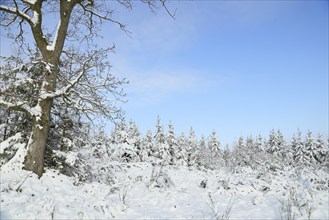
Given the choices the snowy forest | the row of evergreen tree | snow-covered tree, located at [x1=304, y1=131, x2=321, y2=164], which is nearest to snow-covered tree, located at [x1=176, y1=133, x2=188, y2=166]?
the row of evergreen tree

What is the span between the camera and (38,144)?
820cm

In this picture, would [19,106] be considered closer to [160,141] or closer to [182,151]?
[160,141]

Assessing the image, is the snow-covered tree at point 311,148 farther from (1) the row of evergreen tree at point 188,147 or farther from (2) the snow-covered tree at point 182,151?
(2) the snow-covered tree at point 182,151

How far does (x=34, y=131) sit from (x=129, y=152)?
21372 millimetres

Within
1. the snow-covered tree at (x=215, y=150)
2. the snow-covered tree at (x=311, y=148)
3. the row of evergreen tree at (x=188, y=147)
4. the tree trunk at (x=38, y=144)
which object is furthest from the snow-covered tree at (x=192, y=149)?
the tree trunk at (x=38, y=144)

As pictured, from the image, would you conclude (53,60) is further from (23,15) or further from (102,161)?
(102,161)

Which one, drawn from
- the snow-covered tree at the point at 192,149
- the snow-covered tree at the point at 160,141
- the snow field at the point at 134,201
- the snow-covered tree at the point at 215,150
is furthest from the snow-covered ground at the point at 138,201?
the snow-covered tree at the point at 215,150

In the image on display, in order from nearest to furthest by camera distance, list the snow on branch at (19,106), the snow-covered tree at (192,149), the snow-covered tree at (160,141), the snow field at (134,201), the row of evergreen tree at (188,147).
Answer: the snow field at (134,201)
the snow on branch at (19,106)
the row of evergreen tree at (188,147)
the snow-covered tree at (160,141)
the snow-covered tree at (192,149)

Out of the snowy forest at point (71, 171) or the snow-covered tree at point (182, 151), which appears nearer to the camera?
the snowy forest at point (71, 171)

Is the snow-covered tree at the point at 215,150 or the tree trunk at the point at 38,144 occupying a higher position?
the snow-covered tree at the point at 215,150

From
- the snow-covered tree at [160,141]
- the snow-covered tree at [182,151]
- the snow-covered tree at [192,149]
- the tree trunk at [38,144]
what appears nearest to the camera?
the tree trunk at [38,144]

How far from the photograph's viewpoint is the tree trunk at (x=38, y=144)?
317 inches

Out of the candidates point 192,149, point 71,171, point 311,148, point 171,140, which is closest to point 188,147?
point 192,149

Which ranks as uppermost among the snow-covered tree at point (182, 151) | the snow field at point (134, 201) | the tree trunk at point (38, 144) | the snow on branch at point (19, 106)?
the snow-covered tree at point (182, 151)
